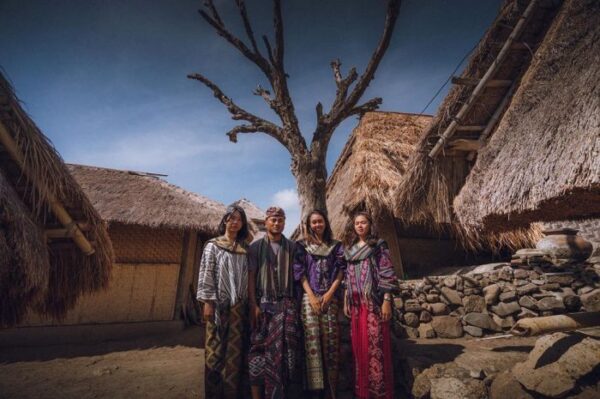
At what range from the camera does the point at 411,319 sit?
4.57m

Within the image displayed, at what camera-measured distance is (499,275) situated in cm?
493

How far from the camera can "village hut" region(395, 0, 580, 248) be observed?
2270mm

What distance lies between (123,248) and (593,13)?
772cm

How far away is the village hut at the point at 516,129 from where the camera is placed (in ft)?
7.45

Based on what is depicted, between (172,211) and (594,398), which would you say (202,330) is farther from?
(594,398)

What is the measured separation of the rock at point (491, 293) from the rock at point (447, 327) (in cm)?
69

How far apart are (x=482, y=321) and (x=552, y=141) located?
10.6ft

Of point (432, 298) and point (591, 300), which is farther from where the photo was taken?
point (432, 298)

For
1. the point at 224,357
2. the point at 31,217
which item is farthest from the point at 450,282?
the point at 31,217

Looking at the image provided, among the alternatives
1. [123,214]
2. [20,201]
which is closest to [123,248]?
[123,214]

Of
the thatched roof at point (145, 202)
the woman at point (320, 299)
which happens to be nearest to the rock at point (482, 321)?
the woman at point (320, 299)

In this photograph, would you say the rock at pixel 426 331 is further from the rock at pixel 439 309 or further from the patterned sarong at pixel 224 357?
the patterned sarong at pixel 224 357

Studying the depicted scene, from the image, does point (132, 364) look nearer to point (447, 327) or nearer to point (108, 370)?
point (108, 370)

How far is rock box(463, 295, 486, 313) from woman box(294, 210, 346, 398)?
3.17 metres
